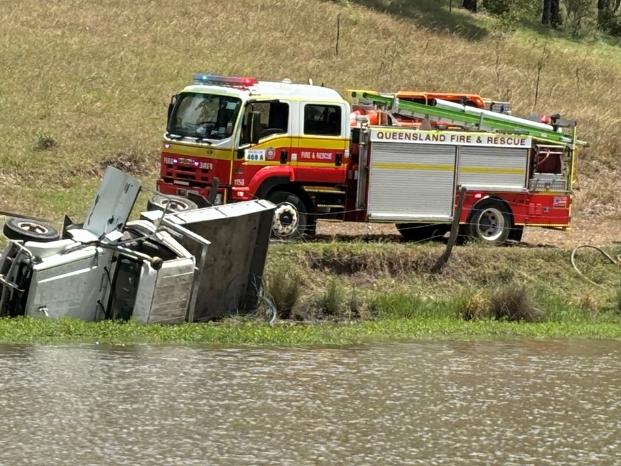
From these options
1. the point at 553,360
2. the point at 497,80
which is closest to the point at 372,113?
the point at 553,360

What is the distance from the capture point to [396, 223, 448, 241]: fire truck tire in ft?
74.1

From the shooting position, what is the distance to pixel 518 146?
2202 cm

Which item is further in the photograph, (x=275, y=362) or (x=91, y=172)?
(x=91, y=172)

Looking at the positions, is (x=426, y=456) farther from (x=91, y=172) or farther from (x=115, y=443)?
(x=91, y=172)

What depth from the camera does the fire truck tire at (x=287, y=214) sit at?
67.3 ft

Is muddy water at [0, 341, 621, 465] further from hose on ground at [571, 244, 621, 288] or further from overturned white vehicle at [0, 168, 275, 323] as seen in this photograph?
hose on ground at [571, 244, 621, 288]

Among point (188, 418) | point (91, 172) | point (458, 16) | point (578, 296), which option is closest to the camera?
point (188, 418)

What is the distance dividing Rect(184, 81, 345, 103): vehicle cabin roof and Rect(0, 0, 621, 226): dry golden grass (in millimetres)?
4823

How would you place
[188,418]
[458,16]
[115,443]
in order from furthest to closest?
[458,16] → [188,418] → [115,443]

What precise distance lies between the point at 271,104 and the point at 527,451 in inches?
458

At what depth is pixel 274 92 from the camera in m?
20.4

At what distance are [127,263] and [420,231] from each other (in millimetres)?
9050

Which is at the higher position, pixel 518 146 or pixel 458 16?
pixel 458 16

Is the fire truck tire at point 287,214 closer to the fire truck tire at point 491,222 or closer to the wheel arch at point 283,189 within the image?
the wheel arch at point 283,189
